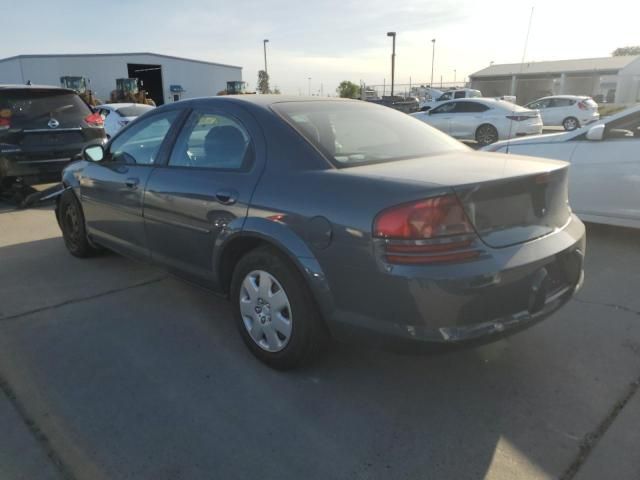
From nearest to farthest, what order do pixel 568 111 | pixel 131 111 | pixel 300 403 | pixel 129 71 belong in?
pixel 300 403 < pixel 131 111 < pixel 568 111 < pixel 129 71

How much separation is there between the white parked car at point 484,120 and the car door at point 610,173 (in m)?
9.81

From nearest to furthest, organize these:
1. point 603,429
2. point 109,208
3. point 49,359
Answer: point 603,429 → point 49,359 → point 109,208

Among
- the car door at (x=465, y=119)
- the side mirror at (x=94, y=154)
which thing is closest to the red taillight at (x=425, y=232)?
the side mirror at (x=94, y=154)

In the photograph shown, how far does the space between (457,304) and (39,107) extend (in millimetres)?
7433

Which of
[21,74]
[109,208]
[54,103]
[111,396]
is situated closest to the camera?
[111,396]

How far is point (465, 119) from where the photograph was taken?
15.7 metres

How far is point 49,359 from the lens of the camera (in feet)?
10.5

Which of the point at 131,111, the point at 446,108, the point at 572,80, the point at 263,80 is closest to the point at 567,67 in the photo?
the point at 572,80

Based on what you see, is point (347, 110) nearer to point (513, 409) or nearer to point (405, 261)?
point (405, 261)

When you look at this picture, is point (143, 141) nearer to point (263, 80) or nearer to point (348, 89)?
point (348, 89)

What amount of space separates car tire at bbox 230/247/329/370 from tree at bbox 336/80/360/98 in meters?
46.5

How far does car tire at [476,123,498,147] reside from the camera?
15.3 meters

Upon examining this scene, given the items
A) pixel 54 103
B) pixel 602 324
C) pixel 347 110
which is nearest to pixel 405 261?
pixel 347 110

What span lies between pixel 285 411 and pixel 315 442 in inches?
11.6
